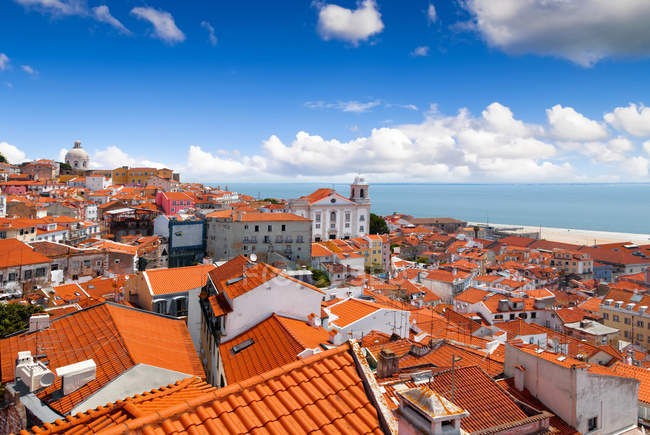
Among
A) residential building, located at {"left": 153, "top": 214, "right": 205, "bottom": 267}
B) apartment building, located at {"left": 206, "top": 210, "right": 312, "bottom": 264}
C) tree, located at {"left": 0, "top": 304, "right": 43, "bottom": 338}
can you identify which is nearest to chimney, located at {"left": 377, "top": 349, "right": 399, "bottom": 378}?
tree, located at {"left": 0, "top": 304, "right": 43, "bottom": 338}

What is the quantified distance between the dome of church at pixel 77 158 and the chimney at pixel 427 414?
117m

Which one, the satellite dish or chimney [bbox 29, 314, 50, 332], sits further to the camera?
chimney [bbox 29, 314, 50, 332]

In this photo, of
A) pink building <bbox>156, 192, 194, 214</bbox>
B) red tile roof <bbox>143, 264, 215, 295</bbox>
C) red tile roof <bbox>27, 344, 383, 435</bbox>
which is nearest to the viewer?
red tile roof <bbox>27, 344, 383, 435</bbox>

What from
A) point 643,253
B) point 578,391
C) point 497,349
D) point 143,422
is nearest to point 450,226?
point 643,253

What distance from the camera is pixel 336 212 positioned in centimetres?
6719

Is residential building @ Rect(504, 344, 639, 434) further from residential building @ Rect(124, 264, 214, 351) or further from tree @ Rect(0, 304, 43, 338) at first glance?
tree @ Rect(0, 304, 43, 338)

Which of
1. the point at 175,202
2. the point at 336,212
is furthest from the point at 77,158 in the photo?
the point at 336,212

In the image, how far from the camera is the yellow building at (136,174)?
101 meters

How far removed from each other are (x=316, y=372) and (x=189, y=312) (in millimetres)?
11925

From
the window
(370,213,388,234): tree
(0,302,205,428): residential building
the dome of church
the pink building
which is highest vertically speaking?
the dome of church

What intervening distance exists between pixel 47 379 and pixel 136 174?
104m

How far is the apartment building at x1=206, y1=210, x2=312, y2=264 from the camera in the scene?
35656mm

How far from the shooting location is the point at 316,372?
4102 millimetres

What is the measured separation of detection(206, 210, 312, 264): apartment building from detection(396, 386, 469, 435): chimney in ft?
101
